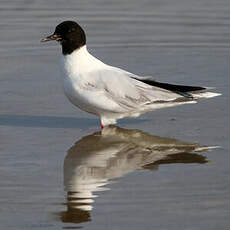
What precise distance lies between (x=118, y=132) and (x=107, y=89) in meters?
0.58

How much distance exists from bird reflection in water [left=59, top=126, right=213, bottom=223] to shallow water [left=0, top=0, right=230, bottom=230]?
0.01 metres

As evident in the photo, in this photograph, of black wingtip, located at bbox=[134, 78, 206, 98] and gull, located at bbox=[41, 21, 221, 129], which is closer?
gull, located at bbox=[41, 21, 221, 129]

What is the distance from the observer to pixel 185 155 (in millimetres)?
8844

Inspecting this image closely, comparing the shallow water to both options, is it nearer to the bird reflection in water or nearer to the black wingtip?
the bird reflection in water

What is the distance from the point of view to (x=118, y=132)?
388 inches

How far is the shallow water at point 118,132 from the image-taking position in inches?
283

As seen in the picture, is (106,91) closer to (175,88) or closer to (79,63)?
(79,63)

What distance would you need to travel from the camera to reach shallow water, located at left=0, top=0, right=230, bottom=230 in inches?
283

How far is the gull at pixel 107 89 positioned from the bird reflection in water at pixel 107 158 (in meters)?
0.33

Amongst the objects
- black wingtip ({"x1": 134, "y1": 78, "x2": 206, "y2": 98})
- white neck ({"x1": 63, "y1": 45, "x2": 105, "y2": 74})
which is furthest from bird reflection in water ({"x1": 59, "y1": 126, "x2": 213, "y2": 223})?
white neck ({"x1": 63, "y1": 45, "x2": 105, "y2": 74})

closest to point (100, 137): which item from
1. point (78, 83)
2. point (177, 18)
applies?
point (78, 83)

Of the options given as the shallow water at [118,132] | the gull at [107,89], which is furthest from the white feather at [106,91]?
the shallow water at [118,132]

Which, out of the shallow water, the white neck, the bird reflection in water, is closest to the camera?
the shallow water

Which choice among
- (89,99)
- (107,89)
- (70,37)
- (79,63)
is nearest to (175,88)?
(107,89)
